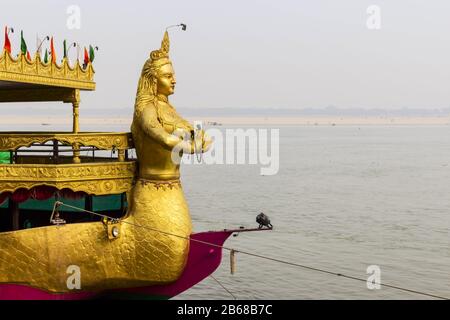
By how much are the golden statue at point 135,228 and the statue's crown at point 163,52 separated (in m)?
0.02

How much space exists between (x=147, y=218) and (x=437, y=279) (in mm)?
11053

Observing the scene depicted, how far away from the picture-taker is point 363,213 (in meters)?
33.7

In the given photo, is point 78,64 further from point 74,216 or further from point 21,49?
point 74,216

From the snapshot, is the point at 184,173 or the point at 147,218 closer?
the point at 147,218

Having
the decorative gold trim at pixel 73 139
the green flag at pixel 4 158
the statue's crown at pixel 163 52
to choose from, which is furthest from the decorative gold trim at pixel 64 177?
the green flag at pixel 4 158

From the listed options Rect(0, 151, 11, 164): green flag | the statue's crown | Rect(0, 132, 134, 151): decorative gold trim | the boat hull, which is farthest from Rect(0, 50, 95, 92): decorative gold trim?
the boat hull

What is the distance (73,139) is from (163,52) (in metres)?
2.18

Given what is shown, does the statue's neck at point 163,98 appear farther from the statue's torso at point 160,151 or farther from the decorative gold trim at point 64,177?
the decorative gold trim at point 64,177

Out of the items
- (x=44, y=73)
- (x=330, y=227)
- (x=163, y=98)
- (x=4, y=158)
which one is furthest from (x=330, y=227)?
(x=44, y=73)

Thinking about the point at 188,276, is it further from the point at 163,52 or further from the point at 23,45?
the point at 23,45

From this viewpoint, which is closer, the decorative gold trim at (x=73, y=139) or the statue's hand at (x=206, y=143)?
the decorative gold trim at (x=73, y=139)

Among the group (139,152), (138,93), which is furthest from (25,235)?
(138,93)

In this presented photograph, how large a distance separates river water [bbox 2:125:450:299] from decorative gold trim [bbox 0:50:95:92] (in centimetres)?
695

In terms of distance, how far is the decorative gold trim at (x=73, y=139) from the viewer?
10844mm
